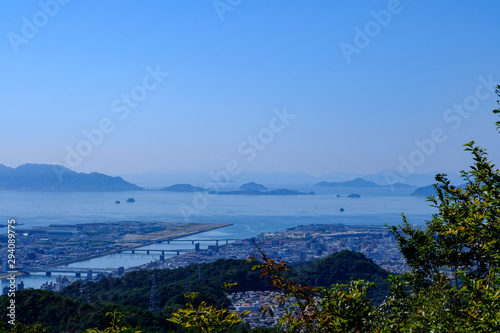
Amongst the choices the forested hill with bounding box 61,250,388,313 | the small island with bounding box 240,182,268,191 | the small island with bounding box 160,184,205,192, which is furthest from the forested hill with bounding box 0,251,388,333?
the small island with bounding box 240,182,268,191

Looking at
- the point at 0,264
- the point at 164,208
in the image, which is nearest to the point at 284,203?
the point at 164,208

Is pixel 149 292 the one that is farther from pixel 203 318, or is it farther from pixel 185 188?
pixel 185 188

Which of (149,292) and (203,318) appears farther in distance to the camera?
(149,292)

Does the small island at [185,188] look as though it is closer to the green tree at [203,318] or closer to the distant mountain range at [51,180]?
the distant mountain range at [51,180]

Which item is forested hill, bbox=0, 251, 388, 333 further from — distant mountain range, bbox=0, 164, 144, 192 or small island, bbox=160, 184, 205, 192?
small island, bbox=160, 184, 205, 192

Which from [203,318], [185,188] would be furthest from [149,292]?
[185,188]

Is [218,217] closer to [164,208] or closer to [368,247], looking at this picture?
[164,208]

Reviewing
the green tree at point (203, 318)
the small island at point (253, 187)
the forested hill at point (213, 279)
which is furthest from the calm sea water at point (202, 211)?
the green tree at point (203, 318)
